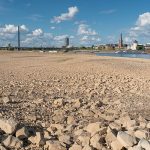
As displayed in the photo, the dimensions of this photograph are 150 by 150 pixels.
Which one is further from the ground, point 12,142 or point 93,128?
point 93,128

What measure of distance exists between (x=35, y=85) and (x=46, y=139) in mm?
10346

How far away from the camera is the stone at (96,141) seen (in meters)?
7.44

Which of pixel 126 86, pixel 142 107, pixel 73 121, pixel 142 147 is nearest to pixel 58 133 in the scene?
pixel 73 121

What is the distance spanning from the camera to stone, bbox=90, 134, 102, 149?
7438 millimetres

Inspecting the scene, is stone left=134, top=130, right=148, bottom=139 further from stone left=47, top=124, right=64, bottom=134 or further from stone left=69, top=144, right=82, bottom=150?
stone left=47, top=124, right=64, bottom=134

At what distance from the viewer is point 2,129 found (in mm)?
8430

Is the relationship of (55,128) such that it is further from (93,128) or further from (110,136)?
(110,136)

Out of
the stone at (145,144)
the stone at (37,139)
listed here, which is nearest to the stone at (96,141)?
the stone at (145,144)

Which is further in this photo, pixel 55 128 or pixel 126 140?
pixel 55 128

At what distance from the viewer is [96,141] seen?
298 inches

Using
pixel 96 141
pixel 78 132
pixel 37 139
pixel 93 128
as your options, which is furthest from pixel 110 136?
pixel 37 139

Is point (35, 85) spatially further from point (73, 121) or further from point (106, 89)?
point (73, 121)

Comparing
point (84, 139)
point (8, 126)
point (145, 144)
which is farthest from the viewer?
point (8, 126)

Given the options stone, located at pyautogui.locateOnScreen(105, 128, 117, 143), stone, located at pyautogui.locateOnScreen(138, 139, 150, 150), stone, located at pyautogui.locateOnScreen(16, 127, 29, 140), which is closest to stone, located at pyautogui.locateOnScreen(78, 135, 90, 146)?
stone, located at pyautogui.locateOnScreen(105, 128, 117, 143)
